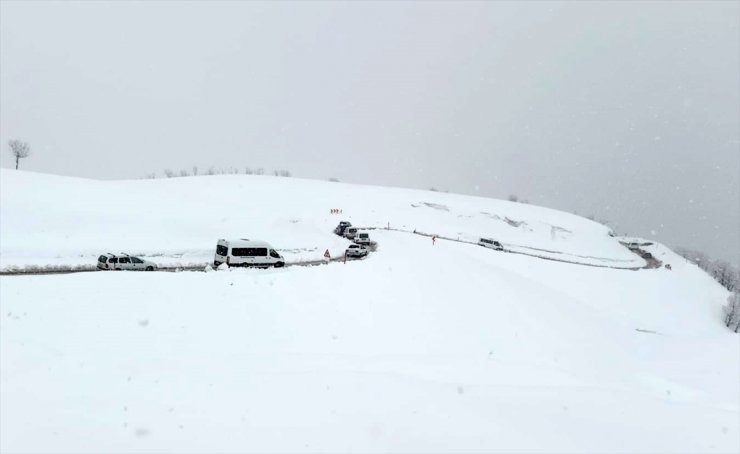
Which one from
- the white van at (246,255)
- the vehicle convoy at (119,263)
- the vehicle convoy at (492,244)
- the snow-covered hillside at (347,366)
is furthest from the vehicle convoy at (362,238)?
the vehicle convoy at (119,263)

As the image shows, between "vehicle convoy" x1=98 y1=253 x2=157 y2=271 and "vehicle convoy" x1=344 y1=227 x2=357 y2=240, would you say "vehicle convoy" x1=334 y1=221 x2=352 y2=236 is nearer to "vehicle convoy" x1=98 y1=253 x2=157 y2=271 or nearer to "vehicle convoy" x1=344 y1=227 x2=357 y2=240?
"vehicle convoy" x1=344 y1=227 x2=357 y2=240

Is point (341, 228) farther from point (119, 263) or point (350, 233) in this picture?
point (119, 263)

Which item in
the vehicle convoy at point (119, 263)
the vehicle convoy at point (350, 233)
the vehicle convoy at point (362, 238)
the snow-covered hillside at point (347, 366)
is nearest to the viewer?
the snow-covered hillside at point (347, 366)

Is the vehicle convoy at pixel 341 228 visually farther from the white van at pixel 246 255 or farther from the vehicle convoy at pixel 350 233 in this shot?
the white van at pixel 246 255

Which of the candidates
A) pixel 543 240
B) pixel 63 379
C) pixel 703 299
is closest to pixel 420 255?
pixel 63 379

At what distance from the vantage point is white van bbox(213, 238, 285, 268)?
34.6m

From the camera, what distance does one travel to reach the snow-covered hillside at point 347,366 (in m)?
10.0

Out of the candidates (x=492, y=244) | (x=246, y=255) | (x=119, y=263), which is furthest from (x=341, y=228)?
(x=119, y=263)

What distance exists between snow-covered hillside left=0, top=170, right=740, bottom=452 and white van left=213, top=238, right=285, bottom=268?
24.1ft

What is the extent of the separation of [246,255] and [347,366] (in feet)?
74.0

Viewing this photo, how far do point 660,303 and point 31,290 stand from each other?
52988 millimetres

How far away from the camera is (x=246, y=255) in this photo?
34906mm

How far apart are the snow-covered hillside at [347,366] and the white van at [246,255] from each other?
7.35 metres

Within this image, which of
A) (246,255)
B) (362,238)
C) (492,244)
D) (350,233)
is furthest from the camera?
(492,244)
